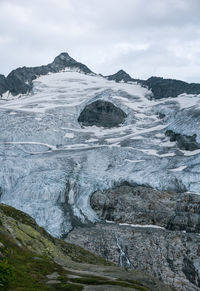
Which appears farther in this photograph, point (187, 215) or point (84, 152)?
point (84, 152)

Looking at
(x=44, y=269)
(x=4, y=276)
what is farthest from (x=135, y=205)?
(x=4, y=276)

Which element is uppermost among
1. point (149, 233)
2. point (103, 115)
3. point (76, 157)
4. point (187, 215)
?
point (103, 115)

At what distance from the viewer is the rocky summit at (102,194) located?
43.6 metres

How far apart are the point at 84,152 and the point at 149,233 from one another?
130 feet

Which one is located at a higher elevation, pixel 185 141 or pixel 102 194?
pixel 185 141

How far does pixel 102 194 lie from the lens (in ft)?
285

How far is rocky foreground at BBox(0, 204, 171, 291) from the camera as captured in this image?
22.9m

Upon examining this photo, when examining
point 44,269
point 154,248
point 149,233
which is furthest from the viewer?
point 149,233

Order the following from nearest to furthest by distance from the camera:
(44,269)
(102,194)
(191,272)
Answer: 1. (44,269)
2. (191,272)
3. (102,194)

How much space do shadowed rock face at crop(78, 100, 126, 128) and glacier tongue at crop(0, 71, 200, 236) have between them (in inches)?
114

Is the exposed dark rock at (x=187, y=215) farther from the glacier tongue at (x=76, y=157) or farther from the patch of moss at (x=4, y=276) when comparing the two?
the patch of moss at (x=4, y=276)

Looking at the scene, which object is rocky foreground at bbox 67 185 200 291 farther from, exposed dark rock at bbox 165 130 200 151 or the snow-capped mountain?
exposed dark rock at bbox 165 130 200 151

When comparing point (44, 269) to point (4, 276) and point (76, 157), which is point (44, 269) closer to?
point (4, 276)

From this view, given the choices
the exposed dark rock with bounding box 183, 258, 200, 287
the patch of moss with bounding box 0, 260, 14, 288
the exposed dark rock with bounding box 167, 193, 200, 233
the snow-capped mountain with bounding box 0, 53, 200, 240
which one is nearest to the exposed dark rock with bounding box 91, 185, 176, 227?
the exposed dark rock with bounding box 167, 193, 200, 233
